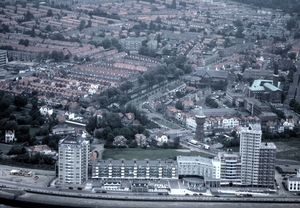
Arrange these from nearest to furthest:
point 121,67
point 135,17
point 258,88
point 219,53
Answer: point 258,88, point 121,67, point 219,53, point 135,17

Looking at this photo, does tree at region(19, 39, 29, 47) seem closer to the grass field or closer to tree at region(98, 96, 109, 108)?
tree at region(98, 96, 109, 108)

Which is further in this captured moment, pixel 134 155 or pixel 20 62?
pixel 20 62

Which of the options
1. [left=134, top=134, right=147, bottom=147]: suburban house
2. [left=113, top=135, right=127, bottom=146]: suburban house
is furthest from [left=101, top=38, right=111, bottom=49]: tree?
[left=113, top=135, right=127, bottom=146]: suburban house

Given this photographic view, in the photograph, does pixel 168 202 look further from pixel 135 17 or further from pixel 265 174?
pixel 135 17

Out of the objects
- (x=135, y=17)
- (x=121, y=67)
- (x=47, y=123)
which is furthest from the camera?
(x=135, y=17)

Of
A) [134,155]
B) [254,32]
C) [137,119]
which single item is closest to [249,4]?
[254,32]

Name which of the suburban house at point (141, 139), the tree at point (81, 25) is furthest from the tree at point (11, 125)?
the tree at point (81, 25)
